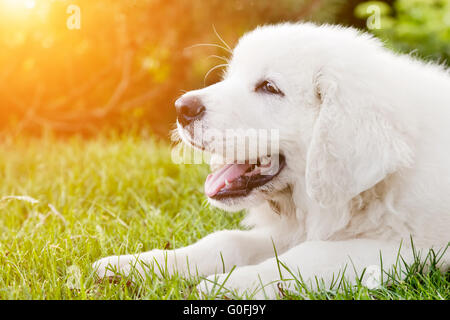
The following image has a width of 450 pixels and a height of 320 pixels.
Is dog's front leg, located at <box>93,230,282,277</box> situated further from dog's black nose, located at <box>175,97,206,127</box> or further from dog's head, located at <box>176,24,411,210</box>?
dog's black nose, located at <box>175,97,206,127</box>

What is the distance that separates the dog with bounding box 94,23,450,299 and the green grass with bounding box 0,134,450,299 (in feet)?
0.45

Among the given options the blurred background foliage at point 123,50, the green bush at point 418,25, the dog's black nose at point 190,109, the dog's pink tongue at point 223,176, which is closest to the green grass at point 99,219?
the dog's pink tongue at point 223,176

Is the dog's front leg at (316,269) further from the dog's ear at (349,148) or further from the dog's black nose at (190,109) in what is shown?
the dog's black nose at (190,109)

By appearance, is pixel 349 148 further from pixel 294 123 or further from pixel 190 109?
pixel 190 109

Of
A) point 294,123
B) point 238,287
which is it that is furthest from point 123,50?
point 238,287

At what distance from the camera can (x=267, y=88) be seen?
2.74 m

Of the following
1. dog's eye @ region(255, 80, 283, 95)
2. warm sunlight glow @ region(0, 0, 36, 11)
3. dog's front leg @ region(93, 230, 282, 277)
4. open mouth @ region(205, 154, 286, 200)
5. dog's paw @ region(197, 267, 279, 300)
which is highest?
warm sunlight glow @ region(0, 0, 36, 11)

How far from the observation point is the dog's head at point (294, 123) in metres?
2.40

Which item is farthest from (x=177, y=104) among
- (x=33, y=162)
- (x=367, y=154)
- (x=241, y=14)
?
(x=241, y=14)

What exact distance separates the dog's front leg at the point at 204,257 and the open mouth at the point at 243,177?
240 millimetres

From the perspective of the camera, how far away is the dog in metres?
2.37

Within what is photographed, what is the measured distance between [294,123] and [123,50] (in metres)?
3.81

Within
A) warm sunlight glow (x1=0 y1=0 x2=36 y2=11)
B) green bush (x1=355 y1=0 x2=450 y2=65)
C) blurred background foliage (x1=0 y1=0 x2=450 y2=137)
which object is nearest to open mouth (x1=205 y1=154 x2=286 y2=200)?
blurred background foliage (x1=0 y1=0 x2=450 y2=137)
